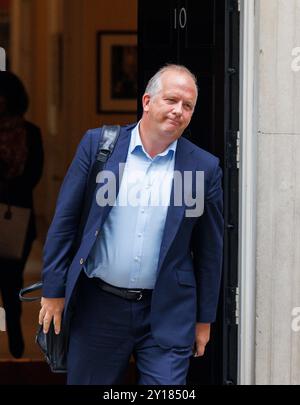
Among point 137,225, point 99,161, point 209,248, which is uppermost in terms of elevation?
point 99,161

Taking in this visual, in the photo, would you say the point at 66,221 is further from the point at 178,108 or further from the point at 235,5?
the point at 235,5

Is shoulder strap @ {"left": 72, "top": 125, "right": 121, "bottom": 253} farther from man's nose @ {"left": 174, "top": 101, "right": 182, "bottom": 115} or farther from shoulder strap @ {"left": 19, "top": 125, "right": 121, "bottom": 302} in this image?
man's nose @ {"left": 174, "top": 101, "right": 182, "bottom": 115}

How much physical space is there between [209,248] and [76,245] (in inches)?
21.7

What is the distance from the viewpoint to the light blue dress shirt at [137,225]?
166 inches

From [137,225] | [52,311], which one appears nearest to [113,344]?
[52,311]

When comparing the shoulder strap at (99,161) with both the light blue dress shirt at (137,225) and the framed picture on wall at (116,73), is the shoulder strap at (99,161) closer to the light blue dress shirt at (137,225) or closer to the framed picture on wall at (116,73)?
the light blue dress shirt at (137,225)

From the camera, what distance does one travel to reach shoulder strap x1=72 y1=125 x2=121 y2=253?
13.8ft

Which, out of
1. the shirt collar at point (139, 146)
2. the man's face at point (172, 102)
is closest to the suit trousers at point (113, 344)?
the shirt collar at point (139, 146)

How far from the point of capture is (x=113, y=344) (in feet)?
14.1

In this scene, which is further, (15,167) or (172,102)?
(15,167)

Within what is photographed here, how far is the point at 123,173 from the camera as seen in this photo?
13.9 feet

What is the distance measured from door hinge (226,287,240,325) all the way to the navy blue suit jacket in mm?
887

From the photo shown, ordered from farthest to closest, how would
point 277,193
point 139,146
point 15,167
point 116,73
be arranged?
point 116,73 → point 15,167 → point 277,193 → point 139,146

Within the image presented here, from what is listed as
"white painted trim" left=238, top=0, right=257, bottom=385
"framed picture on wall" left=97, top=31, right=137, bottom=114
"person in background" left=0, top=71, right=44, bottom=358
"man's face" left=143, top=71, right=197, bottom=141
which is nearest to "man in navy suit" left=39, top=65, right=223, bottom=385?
"man's face" left=143, top=71, right=197, bottom=141
